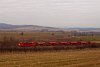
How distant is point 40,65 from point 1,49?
18.5 m

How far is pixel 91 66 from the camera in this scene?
22.4 m

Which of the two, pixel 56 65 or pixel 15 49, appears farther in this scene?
pixel 15 49

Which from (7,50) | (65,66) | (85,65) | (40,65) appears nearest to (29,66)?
(40,65)

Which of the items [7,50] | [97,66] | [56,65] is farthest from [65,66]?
[7,50]

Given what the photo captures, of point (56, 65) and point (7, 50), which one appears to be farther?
point (7, 50)

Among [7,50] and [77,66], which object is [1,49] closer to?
[7,50]

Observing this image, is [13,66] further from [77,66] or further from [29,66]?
[77,66]

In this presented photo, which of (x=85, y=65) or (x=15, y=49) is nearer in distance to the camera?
(x=85, y=65)

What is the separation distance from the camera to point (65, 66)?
867 inches

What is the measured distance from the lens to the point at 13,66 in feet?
70.7

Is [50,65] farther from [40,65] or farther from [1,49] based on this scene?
[1,49]

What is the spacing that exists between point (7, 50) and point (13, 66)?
1805cm

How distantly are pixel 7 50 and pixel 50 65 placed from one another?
17766 mm

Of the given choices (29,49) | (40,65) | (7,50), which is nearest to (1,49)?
(7,50)
